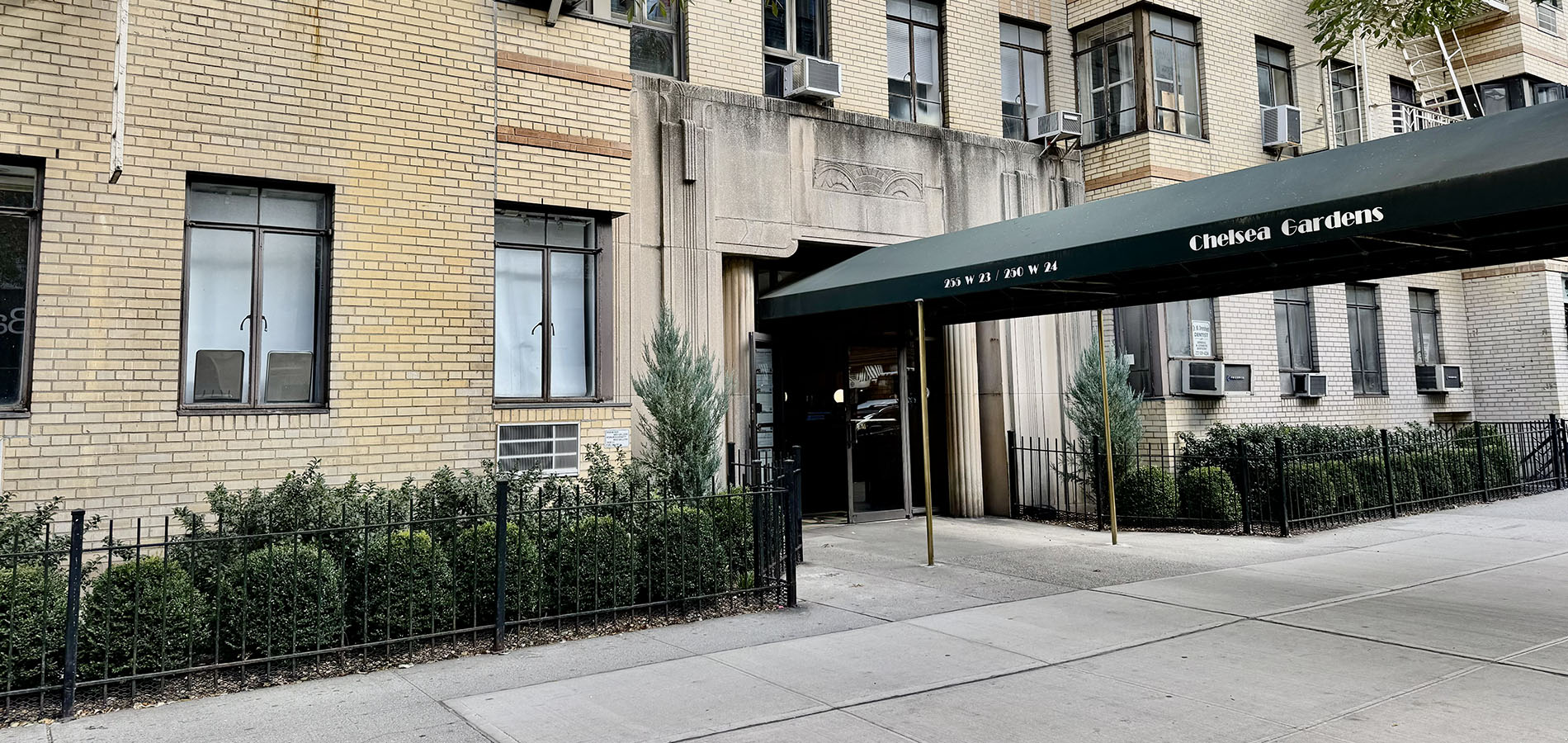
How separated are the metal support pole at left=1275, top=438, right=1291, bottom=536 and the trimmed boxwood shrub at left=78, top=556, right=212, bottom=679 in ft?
35.8

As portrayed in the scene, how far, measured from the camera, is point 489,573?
270 inches

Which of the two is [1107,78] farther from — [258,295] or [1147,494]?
[258,295]

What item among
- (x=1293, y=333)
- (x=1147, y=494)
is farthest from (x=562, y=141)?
(x=1293, y=333)

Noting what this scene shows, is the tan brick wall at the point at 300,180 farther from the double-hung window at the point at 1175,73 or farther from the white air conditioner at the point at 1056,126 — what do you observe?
the double-hung window at the point at 1175,73

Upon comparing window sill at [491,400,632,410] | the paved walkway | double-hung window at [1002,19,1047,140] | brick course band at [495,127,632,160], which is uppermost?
double-hung window at [1002,19,1047,140]

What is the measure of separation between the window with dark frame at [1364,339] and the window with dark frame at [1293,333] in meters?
1.41

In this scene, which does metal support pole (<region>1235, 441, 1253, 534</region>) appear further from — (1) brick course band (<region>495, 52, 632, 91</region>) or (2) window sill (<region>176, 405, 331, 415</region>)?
(2) window sill (<region>176, 405, 331, 415</region>)

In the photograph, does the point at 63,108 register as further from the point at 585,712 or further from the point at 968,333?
the point at 968,333

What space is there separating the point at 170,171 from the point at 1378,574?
10948mm

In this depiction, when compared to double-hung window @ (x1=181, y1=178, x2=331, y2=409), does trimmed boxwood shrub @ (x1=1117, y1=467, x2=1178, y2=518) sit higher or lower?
lower

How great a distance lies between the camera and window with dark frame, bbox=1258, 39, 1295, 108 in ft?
55.3

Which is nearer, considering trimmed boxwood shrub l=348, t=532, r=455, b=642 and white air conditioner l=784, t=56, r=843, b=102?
trimmed boxwood shrub l=348, t=532, r=455, b=642

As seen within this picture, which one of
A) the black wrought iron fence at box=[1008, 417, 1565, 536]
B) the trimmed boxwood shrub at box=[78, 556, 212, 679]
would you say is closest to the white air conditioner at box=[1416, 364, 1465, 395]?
the black wrought iron fence at box=[1008, 417, 1565, 536]

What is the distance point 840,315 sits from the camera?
40.4 feet
